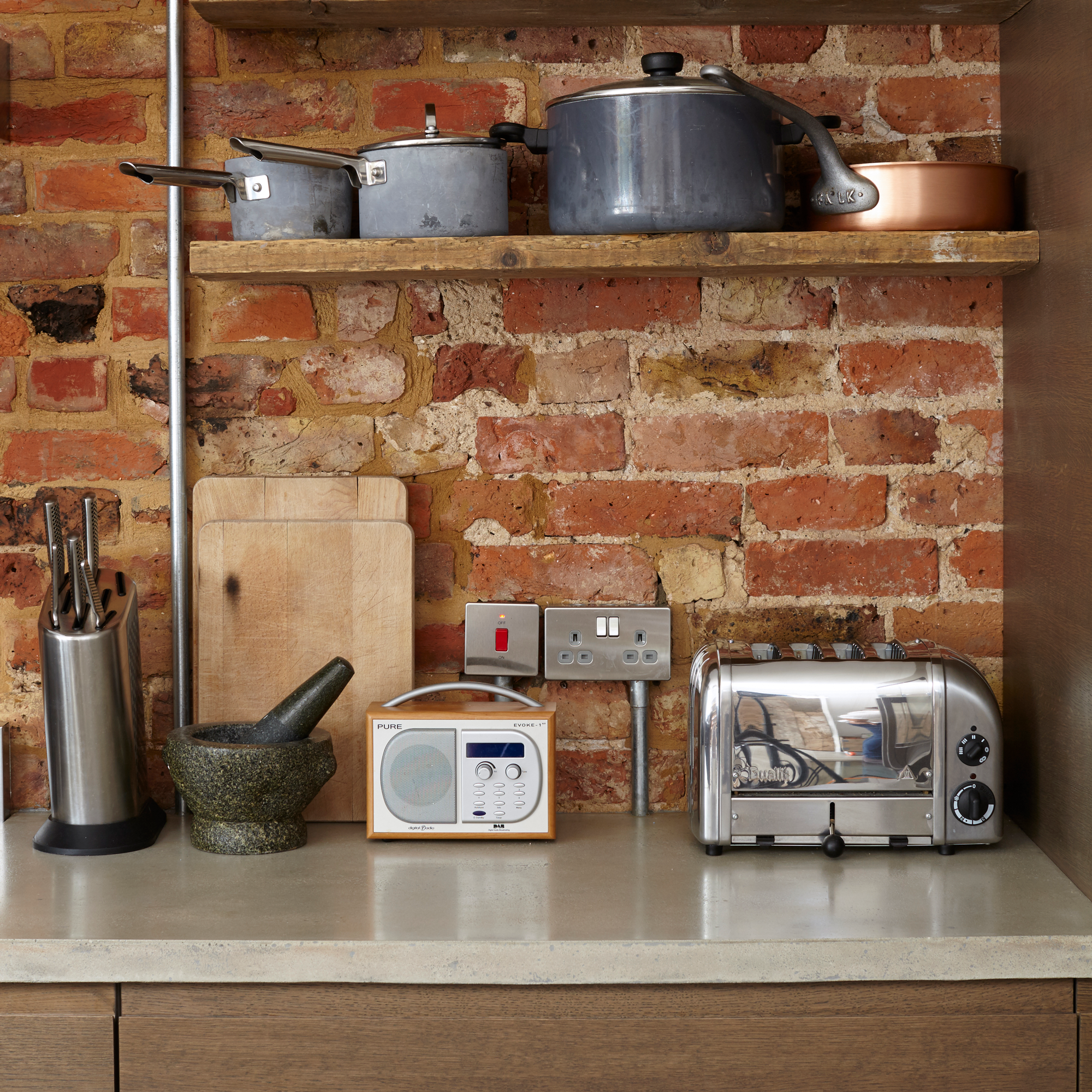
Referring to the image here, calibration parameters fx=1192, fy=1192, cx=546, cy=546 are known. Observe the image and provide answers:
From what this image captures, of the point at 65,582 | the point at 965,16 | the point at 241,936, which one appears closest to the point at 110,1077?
the point at 241,936

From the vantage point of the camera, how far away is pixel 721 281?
1.66 meters

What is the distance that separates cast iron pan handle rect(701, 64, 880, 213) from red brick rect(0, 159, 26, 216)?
956mm

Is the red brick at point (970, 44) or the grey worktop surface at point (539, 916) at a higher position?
the red brick at point (970, 44)

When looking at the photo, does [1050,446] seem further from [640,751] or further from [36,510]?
[36,510]

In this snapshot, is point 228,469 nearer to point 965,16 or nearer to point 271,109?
point 271,109

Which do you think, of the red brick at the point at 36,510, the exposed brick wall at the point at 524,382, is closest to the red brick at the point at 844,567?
the exposed brick wall at the point at 524,382

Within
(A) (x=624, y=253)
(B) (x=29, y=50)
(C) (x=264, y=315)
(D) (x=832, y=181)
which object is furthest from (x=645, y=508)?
(B) (x=29, y=50)

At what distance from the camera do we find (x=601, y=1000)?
4.05 ft

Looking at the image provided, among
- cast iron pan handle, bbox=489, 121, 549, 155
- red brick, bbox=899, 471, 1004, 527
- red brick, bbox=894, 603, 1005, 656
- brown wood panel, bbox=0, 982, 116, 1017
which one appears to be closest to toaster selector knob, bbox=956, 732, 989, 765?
red brick, bbox=894, 603, 1005, 656

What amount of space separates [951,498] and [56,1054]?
1.30 m

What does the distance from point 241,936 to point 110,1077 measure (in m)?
0.21

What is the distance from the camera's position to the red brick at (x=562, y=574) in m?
1.69

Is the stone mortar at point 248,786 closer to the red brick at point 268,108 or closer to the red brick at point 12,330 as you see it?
the red brick at point 12,330

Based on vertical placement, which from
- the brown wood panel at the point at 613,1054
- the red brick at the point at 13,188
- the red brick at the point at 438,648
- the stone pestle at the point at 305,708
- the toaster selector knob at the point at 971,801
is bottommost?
the brown wood panel at the point at 613,1054
